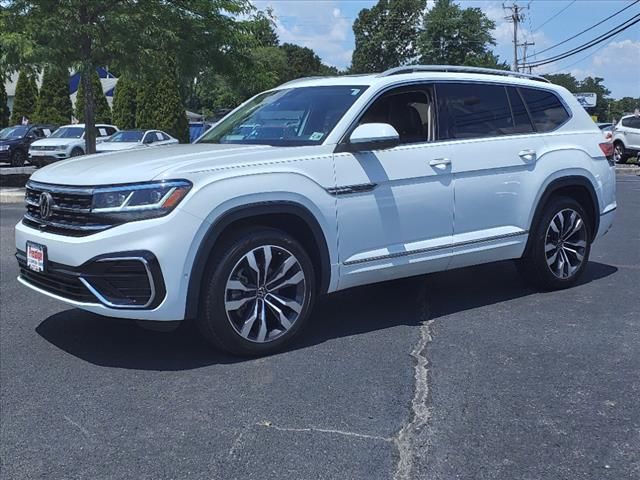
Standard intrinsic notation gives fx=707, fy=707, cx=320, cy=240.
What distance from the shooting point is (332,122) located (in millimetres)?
5023

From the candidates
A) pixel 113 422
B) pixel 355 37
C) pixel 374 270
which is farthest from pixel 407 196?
pixel 355 37

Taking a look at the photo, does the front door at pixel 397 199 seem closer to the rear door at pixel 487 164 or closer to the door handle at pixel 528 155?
the rear door at pixel 487 164

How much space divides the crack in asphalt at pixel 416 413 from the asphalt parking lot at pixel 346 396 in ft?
0.04

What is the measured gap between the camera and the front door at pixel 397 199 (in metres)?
4.85

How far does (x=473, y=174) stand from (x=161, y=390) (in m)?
2.87

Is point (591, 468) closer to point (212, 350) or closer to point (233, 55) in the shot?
point (212, 350)

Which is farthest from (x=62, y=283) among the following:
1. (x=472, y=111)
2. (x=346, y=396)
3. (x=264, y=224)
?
(x=472, y=111)

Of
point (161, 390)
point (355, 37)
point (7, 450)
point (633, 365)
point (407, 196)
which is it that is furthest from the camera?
point (355, 37)

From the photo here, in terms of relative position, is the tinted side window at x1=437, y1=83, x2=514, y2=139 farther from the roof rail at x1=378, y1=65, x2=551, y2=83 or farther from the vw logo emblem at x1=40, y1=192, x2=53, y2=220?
the vw logo emblem at x1=40, y1=192, x2=53, y2=220

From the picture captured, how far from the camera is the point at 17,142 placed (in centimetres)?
2602

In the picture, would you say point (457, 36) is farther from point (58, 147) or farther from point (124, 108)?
point (58, 147)

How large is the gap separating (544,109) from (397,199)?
2.10 meters

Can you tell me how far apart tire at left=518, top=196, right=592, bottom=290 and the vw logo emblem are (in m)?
3.82

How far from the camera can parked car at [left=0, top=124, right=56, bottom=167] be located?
25.8 meters
